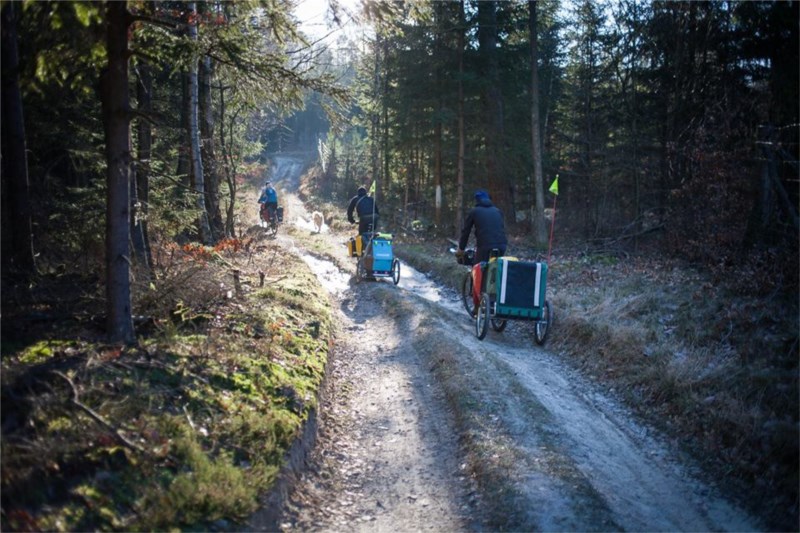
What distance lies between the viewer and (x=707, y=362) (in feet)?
24.9

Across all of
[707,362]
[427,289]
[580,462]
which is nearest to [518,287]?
[707,362]

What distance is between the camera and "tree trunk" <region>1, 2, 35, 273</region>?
23.9 feet

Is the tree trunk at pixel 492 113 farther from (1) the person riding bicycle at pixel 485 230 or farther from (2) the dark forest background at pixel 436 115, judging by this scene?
(1) the person riding bicycle at pixel 485 230

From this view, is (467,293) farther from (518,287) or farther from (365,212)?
(365,212)

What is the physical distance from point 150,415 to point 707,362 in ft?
23.0

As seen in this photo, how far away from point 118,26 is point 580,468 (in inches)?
264

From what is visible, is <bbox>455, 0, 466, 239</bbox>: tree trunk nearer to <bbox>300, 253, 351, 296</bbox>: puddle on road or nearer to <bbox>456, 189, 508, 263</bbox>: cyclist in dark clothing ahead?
<bbox>300, 253, 351, 296</bbox>: puddle on road

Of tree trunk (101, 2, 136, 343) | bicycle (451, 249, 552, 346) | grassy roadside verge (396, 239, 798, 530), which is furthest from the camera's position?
bicycle (451, 249, 552, 346)

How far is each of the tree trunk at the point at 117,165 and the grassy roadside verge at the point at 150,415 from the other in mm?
434

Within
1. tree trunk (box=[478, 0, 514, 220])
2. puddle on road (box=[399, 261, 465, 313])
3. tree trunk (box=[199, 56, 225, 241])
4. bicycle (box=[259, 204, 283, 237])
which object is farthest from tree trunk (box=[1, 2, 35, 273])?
tree trunk (box=[478, 0, 514, 220])

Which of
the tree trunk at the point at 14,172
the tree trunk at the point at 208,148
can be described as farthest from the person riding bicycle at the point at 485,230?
the tree trunk at the point at 14,172

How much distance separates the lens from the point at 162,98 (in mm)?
13945

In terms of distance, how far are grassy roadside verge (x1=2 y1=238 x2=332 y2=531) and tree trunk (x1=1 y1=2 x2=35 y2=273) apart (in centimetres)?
75

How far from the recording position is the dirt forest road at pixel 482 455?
4.96 meters
